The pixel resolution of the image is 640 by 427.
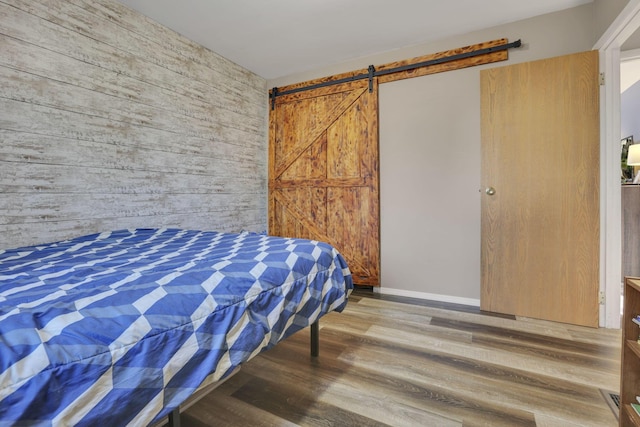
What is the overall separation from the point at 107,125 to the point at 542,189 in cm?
346

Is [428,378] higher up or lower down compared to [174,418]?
lower down

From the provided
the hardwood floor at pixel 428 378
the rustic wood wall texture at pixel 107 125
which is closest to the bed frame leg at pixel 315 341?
the hardwood floor at pixel 428 378

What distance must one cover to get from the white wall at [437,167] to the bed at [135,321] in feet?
5.77

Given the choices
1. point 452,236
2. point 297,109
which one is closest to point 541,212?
point 452,236

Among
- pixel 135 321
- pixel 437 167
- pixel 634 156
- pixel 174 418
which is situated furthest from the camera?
pixel 634 156

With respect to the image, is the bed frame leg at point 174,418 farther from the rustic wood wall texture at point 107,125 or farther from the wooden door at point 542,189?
the wooden door at point 542,189

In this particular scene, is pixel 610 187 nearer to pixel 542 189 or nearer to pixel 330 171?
pixel 542 189

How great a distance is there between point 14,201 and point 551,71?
392 cm

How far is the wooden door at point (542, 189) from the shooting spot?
7.95ft

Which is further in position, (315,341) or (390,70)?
(390,70)

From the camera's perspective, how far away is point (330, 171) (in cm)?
364

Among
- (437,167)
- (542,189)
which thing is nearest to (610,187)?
(542,189)

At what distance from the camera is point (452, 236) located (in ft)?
9.86

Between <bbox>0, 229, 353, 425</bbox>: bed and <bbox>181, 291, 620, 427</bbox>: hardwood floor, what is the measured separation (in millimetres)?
398
